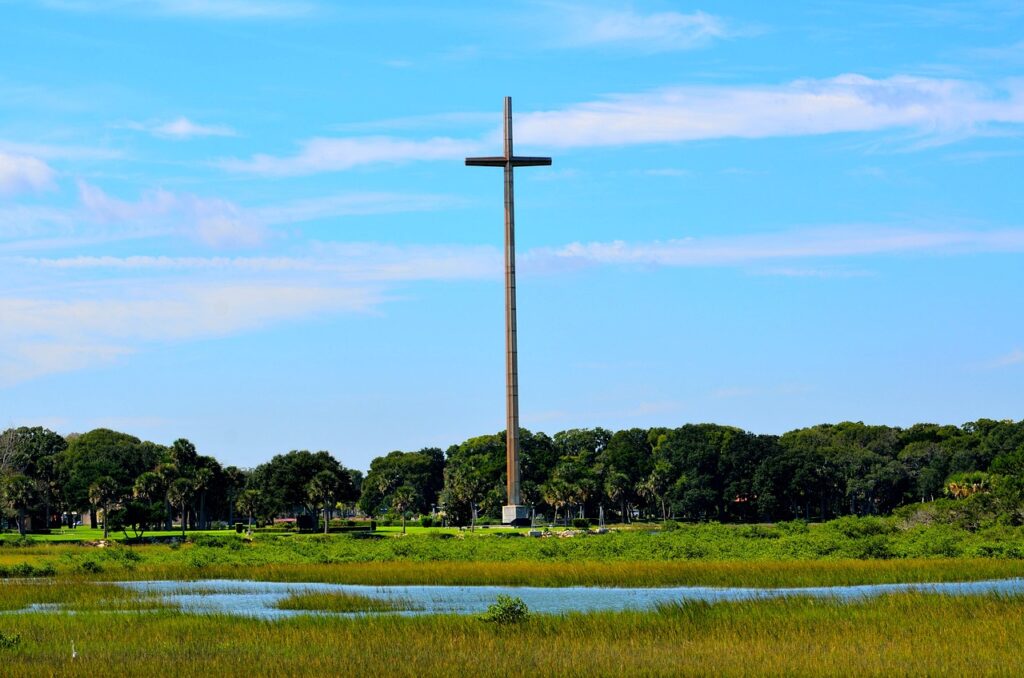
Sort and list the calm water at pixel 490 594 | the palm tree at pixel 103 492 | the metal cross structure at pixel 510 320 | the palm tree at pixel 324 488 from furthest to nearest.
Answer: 1. the palm tree at pixel 324 488
2. the palm tree at pixel 103 492
3. the metal cross structure at pixel 510 320
4. the calm water at pixel 490 594

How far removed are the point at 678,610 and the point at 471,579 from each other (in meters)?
20.3

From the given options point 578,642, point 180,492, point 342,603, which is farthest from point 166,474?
point 578,642

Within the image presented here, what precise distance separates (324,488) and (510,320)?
3998 cm

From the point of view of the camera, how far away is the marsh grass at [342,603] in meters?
43.3

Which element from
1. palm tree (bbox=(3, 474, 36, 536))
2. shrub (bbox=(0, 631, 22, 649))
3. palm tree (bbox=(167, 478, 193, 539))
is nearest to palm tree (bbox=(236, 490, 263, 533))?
palm tree (bbox=(167, 478, 193, 539))

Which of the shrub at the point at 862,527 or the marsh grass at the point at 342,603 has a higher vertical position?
the shrub at the point at 862,527

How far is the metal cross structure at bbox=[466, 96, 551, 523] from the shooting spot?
110 meters

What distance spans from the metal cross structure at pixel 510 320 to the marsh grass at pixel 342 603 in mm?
63726

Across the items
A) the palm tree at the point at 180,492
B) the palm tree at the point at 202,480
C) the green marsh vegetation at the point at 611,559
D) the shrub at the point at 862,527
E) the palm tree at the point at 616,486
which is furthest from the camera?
the palm tree at the point at 616,486

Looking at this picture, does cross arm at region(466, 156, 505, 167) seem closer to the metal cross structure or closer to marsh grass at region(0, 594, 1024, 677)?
the metal cross structure

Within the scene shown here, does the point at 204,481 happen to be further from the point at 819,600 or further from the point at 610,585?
the point at 819,600

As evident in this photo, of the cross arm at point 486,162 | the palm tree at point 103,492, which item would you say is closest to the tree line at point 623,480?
the palm tree at point 103,492

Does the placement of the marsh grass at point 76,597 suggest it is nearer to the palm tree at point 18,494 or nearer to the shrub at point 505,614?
the shrub at point 505,614

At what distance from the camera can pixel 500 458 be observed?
191 metres
